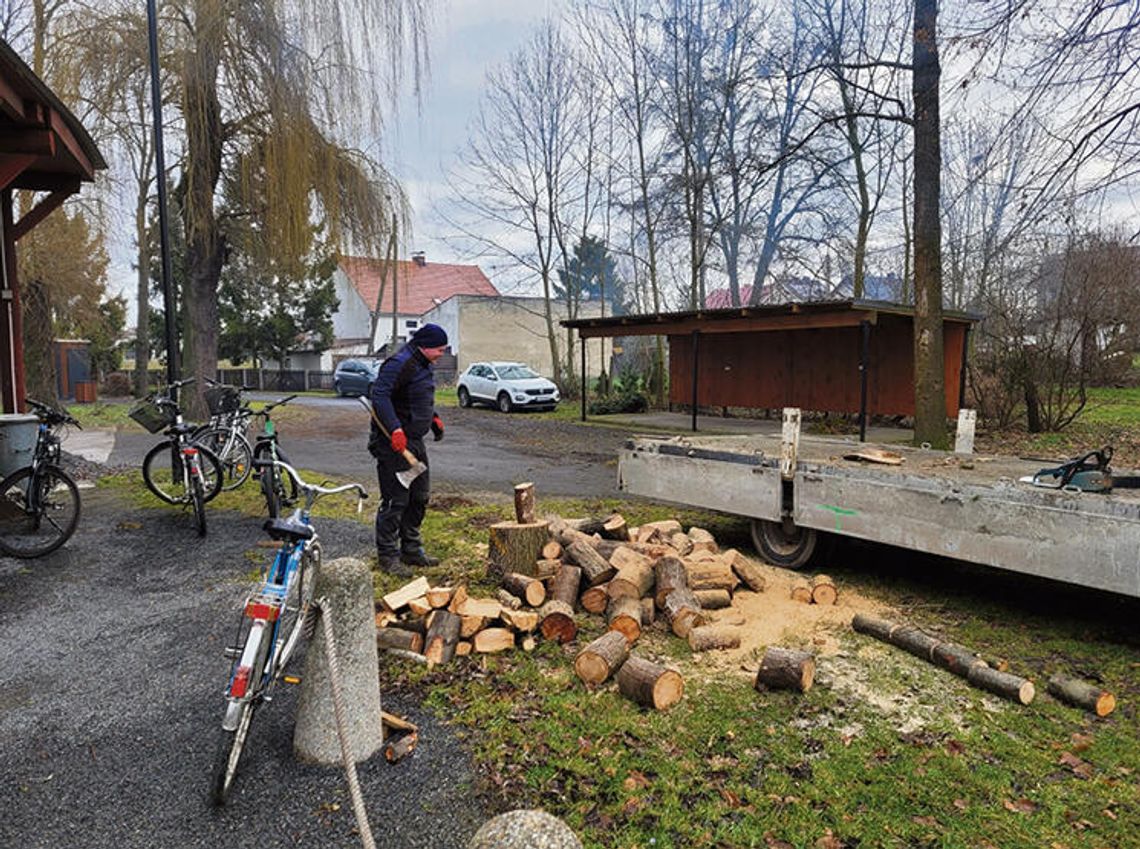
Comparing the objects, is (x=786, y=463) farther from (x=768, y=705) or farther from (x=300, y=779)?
(x=300, y=779)

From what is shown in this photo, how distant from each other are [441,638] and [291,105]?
374 inches

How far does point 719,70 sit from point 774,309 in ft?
30.9

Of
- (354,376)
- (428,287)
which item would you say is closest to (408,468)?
(354,376)

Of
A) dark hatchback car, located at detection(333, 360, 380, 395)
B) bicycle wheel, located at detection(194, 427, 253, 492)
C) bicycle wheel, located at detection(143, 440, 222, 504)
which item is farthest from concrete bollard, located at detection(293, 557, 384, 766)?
dark hatchback car, located at detection(333, 360, 380, 395)

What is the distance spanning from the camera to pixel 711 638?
3.96 m

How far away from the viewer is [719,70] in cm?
1875

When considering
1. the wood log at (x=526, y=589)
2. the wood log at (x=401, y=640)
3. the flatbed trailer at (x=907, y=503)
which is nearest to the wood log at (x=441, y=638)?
the wood log at (x=401, y=640)

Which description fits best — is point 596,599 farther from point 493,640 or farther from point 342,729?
point 342,729

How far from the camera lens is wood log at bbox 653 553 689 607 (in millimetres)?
4398

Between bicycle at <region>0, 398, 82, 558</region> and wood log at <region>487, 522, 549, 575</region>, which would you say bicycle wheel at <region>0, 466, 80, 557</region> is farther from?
wood log at <region>487, 522, 549, 575</region>

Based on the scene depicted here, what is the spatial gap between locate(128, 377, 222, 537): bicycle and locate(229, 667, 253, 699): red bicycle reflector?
410 cm

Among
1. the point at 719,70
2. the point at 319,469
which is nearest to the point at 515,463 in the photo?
the point at 319,469

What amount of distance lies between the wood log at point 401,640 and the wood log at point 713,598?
170 cm

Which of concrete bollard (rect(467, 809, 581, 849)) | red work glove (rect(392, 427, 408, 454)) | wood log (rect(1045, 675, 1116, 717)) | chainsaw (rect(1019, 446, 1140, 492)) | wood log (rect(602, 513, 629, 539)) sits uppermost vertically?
red work glove (rect(392, 427, 408, 454))
